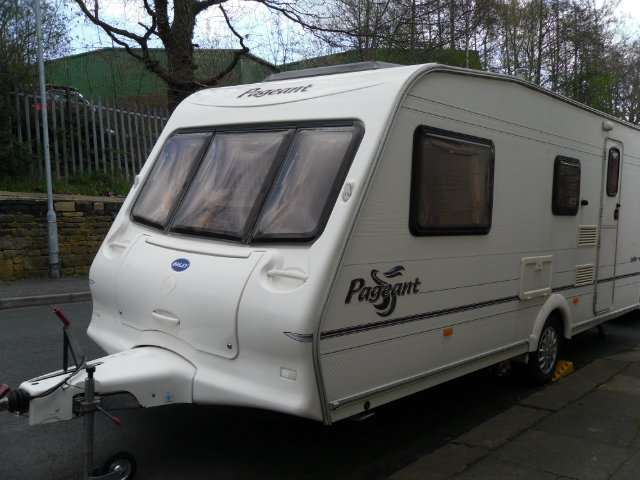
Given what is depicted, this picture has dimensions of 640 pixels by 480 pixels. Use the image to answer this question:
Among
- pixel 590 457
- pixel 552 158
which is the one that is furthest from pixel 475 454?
pixel 552 158

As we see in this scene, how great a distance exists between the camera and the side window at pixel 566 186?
589cm

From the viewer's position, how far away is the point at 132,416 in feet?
15.9

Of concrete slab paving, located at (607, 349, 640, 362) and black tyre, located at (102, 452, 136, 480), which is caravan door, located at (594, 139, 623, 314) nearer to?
concrete slab paving, located at (607, 349, 640, 362)

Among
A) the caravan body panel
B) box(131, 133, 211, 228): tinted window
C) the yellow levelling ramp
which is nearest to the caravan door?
the yellow levelling ramp

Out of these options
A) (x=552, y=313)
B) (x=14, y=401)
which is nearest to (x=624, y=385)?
(x=552, y=313)

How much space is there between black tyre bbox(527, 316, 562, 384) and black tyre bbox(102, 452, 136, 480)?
12.4 ft

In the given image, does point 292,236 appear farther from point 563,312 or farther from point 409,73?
point 563,312

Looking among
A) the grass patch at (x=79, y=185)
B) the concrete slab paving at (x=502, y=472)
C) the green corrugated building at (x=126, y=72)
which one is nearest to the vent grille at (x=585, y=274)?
the concrete slab paving at (x=502, y=472)

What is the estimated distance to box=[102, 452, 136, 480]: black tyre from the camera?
11.6 feet

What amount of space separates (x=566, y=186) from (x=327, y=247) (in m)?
3.51

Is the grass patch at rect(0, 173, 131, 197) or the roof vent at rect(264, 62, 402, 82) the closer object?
the roof vent at rect(264, 62, 402, 82)

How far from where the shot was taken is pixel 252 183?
417cm

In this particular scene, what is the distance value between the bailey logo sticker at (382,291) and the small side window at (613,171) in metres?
4.03

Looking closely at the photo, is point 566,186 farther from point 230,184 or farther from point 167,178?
point 167,178
